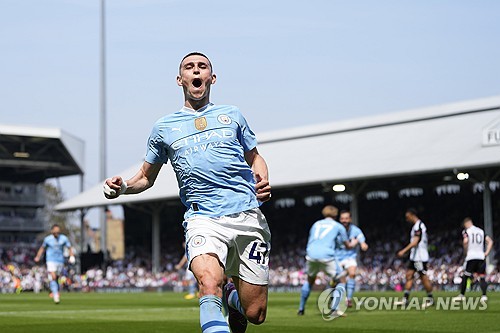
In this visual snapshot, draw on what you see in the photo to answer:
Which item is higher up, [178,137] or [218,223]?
[178,137]

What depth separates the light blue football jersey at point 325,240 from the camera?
18672 millimetres

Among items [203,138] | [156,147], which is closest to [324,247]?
[156,147]

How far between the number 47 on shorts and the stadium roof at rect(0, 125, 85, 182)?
2259 inches

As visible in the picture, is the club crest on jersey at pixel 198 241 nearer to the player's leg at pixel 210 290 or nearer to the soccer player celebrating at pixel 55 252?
the player's leg at pixel 210 290

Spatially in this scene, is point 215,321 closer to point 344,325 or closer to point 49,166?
point 344,325

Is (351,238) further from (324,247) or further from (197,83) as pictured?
(197,83)

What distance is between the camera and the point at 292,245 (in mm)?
53594

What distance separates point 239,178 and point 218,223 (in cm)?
46

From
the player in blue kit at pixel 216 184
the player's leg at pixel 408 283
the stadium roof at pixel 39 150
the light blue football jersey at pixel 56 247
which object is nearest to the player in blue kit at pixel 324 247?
the player's leg at pixel 408 283

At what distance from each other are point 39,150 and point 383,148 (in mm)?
32531

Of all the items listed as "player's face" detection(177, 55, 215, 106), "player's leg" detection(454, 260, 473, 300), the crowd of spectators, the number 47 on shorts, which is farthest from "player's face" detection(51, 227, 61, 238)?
the number 47 on shorts

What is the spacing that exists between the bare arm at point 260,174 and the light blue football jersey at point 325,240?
1028 cm

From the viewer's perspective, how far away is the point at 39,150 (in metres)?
68.8

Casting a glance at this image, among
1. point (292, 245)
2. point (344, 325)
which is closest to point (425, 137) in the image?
point (292, 245)
